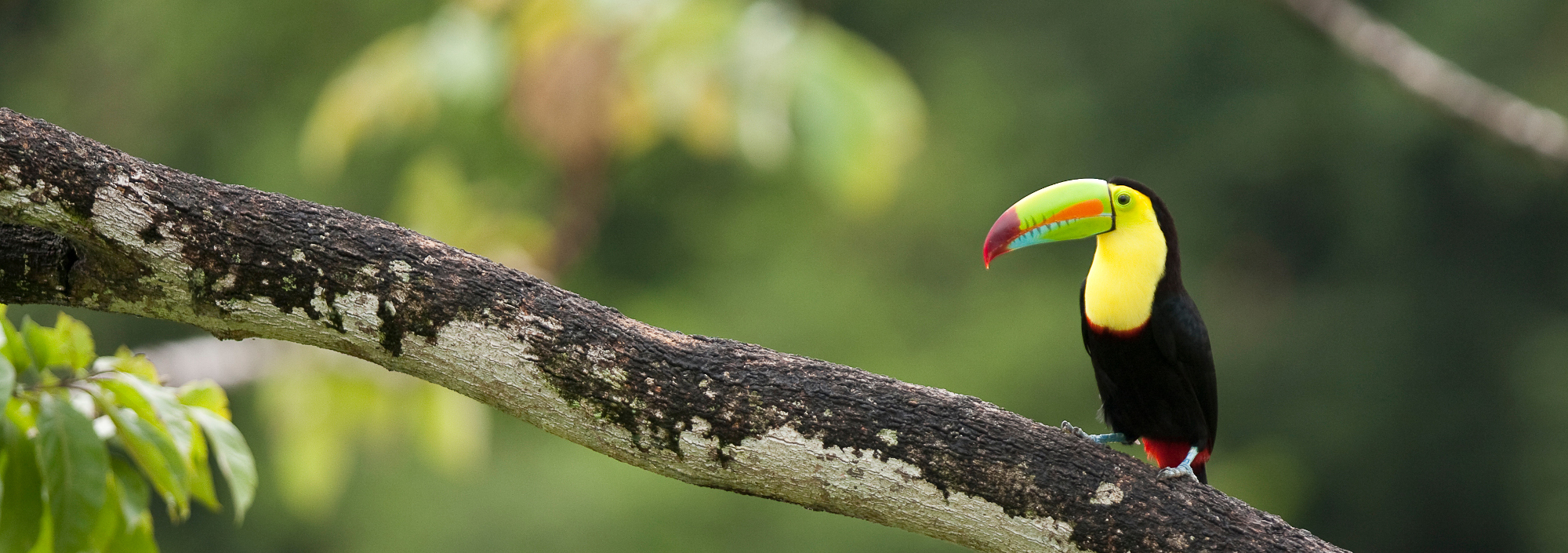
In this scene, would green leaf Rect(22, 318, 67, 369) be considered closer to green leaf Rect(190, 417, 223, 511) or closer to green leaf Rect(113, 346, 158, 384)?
green leaf Rect(113, 346, 158, 384)

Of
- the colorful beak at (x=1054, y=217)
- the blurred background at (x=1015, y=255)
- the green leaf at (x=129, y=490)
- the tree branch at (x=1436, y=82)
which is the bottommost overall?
the green leaf at (x=129, y=490)

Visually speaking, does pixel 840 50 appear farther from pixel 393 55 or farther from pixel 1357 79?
pixel 1357 79

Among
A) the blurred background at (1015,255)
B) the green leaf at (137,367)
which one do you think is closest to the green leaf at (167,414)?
the green leaf at (137,367)

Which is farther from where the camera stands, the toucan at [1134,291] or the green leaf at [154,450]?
the toucan at [1134,291]

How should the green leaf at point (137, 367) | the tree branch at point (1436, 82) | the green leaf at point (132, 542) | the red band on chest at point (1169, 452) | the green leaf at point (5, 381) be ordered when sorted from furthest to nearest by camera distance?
the tree branch at point (1436, 82), the red band on chest at point (1169, 452), the green leaf at point (137, 367), the green leaf at point (132, 542), the green leaf at point (5, 381)

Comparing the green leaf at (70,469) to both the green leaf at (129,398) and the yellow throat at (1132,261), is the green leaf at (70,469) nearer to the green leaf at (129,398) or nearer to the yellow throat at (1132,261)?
the green leaf at (129,398)

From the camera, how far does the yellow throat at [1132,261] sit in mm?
2006

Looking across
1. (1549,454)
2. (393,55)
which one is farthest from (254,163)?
(1549,454)

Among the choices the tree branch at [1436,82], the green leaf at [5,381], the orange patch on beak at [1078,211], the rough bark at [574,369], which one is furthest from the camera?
the tree branch at [1436,82]

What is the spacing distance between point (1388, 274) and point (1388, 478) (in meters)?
1.22

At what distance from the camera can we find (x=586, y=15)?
341 centimetres

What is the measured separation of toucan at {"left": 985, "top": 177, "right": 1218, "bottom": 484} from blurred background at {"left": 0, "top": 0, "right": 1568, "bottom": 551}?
467 centimetres

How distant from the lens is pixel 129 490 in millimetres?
1677

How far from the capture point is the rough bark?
1566mm
